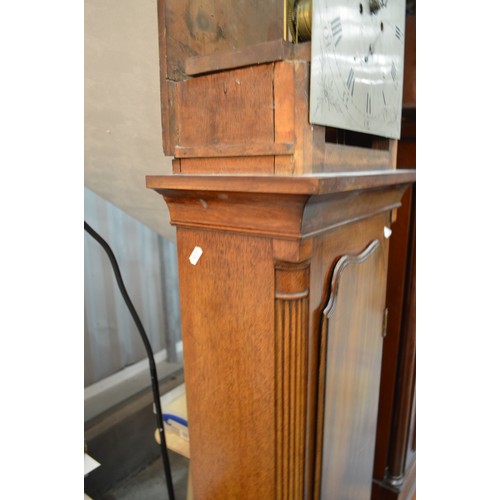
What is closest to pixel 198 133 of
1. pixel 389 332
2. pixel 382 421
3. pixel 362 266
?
pixel 362 266

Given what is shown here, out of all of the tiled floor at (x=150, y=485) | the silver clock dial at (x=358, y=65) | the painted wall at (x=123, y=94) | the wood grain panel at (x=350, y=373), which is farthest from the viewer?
the tiled floor at (x=150, y=485)

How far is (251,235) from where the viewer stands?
698mm

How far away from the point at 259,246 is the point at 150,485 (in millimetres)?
1970

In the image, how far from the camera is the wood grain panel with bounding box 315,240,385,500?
81cm

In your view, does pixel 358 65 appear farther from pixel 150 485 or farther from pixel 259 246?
pixel 150 485

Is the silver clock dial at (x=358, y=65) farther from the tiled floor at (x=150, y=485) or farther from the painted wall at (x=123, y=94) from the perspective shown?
the tiled floor at (x=150, y=485)

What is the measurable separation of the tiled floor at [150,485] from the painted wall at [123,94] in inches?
59.2

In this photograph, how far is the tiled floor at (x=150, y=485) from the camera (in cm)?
205

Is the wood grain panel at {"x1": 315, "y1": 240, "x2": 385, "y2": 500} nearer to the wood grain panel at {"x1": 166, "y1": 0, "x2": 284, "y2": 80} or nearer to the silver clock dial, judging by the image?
the silver clock dial

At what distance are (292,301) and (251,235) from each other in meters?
0.13

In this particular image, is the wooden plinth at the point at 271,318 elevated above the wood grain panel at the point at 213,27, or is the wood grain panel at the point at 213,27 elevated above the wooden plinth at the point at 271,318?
the wood grain panel at the point at 213,27

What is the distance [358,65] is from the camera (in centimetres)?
77

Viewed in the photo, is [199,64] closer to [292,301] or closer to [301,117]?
A: [301,117]

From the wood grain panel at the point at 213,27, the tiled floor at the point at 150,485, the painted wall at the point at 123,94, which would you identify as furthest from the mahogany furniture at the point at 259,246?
the tiled floor at the point at 150,485
